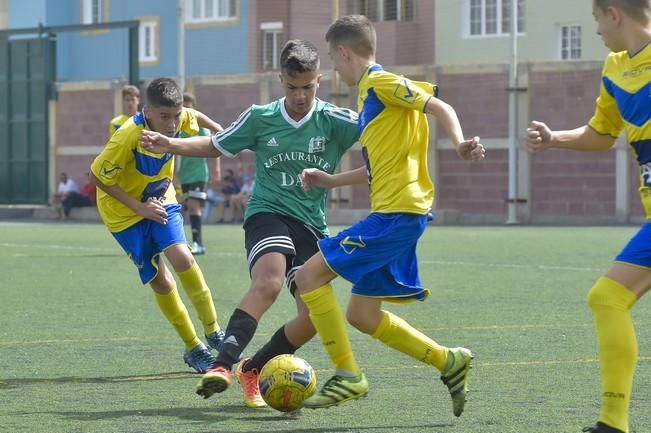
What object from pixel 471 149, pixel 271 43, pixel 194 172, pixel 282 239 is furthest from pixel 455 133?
pixel 271 43

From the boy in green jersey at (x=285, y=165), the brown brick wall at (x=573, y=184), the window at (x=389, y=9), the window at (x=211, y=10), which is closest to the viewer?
the boy in green jersey at (x=285, y=165)

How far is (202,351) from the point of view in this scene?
823 cm

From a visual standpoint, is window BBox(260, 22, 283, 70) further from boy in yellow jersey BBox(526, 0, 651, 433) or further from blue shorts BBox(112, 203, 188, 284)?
boy in yellow jersey BBox(526, 0, 651, 433)

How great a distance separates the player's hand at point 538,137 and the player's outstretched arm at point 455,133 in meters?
0.21

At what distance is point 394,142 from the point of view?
6.68 metres

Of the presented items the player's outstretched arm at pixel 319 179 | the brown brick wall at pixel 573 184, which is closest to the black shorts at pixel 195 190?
the player's outstretched arm at pixel 319 179

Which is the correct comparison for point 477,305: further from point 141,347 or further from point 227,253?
point 227,253

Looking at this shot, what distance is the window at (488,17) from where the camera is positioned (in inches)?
1730

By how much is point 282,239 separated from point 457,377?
1168 millimetres

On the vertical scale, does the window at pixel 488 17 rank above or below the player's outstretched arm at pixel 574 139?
above

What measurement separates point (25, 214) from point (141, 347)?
92.0 feet

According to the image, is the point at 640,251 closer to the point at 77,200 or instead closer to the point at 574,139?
the point at 574,139

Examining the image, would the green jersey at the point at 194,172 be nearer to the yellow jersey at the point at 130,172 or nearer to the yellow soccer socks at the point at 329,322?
the yellow jersey at the point at 130,172

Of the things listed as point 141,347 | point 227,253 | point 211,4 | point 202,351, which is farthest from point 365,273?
point 211,4
